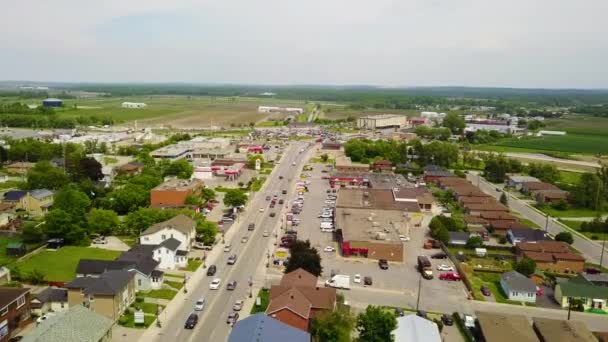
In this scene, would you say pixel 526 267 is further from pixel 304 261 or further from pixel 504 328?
pixel 304 261

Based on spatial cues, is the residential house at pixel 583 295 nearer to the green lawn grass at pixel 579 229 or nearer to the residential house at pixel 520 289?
the residential house at pixel 520 289

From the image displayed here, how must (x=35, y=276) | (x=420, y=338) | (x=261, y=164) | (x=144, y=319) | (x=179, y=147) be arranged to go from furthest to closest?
1. (x=179, y=147)
2. (x=261, y=164)
3. (x=35, y=276)
4. (x=144, y=319)
5. (x=420, y=338)

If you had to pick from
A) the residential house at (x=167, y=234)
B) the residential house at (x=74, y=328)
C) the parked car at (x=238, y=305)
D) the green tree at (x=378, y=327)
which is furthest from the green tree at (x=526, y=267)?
the residential house at (x=74, y=328)

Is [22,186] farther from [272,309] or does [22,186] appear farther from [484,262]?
[484,262]

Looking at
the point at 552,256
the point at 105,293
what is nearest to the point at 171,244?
the point at 105,293

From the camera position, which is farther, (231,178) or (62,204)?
(231,178)

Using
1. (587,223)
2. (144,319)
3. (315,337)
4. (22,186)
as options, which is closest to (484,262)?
(587,223)

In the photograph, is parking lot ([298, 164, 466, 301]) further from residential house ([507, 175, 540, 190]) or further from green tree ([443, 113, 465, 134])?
green tree ([443, 113, 465, 134])

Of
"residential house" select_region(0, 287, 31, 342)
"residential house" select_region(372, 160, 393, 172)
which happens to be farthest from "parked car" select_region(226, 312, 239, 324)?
"residential house" select_region(372, 160, 393, 172)
